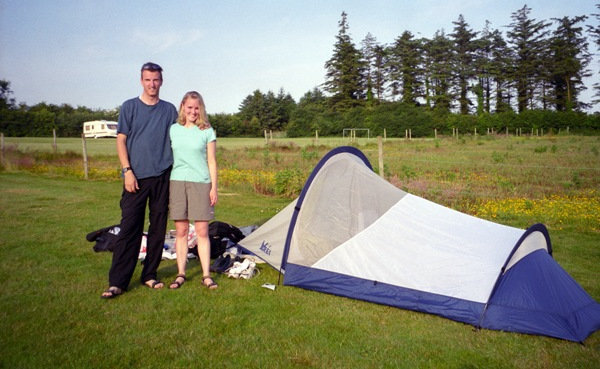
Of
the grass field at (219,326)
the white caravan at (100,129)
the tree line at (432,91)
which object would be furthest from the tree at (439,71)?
the grass field at (219,326)

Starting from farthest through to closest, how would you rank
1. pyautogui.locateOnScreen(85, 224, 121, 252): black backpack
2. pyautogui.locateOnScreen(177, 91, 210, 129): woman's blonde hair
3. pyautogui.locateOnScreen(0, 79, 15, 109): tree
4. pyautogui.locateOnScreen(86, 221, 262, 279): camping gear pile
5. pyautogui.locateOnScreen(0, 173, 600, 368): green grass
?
pyautogui.locateOnScreen(0, 79, 15, 109): tree, pyautogui.locateOnScreen(85, 224, 121, 252): black backpack, pyautogui.locateOnScreen(86, 221, 262, 279): camping gear pile, pyautogui.locateOnScreen(177, 91, 210, 129): woman's blonde hair, pyautogui.locateOnScreen(0, 173, 600, 368): green grass

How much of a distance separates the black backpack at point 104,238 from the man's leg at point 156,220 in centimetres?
153

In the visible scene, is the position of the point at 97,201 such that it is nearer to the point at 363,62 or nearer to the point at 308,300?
the point at 308,300

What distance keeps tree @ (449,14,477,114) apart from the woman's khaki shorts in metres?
56.2

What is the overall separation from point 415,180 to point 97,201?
7373mm

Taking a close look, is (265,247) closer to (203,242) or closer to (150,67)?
(203,242)

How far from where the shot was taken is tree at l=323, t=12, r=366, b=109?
194ft

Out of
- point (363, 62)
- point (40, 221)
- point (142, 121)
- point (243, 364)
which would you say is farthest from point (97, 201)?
point (363, 62)

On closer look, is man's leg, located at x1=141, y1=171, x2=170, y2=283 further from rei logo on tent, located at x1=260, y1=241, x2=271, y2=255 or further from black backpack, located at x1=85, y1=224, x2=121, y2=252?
black backpack, located at x1=85, y1=224, x2=121, y2=252

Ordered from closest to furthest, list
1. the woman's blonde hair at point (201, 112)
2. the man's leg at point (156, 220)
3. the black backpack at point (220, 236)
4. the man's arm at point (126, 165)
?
the man's arm at point (126, 165), the woman's blonde hair at point (201, 112), the man's leg at point (156, 220), the black backpack at point (220, 236)

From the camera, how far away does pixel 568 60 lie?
50.3 metres

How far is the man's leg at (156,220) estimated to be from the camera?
4637 millimetres

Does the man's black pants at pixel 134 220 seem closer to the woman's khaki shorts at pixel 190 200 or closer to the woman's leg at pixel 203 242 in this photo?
the woman's khaki shorts at pixel 190 200

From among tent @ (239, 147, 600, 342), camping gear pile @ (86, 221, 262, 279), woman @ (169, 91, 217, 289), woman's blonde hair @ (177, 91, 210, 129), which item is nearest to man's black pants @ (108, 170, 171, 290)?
woman @ (169, 91, 217, 289)
